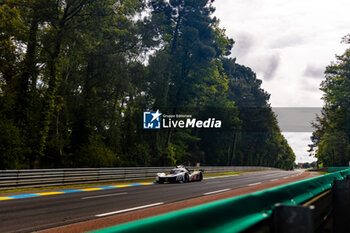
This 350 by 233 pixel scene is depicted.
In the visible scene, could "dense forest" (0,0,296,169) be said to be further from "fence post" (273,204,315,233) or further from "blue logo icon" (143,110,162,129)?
"fence post" (273,204,315,233)

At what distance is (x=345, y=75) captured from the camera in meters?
Answer: 58.4

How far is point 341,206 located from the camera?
5105mm

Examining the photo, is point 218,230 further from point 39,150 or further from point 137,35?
point 137,35

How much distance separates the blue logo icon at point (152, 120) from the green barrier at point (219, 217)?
41.2 metres

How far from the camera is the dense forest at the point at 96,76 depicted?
2711 cm

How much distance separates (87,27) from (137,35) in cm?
847

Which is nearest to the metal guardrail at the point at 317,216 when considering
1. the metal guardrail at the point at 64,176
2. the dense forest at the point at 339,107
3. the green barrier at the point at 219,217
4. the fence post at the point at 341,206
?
the fence post at the point at 341,206

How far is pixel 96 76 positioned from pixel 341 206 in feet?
107

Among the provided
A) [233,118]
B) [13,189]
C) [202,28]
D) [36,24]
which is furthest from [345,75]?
[13,189]

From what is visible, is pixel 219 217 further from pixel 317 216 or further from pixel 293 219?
pixel 317 216

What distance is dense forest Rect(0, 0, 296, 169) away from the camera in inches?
1067

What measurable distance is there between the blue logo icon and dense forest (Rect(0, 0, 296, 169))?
928 millimetres

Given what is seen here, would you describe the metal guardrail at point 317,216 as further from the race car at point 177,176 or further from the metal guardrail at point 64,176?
the race car at point 177,176

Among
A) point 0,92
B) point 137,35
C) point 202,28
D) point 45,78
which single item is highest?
point 202,28
